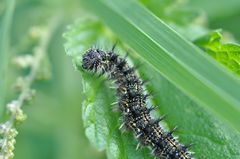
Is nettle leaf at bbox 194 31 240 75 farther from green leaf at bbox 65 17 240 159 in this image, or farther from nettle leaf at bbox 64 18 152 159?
nettle leaf at bbox 64 18 152 159

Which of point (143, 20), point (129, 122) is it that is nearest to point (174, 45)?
point (143, 20)

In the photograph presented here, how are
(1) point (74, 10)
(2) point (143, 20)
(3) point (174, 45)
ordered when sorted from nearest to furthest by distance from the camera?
(3) point (174, 45), (2) point (143, 20), (1) point (74, 10)

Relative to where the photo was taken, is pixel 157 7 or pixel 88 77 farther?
pixel 157 7

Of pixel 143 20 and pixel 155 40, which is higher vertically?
→ pixel 143 20

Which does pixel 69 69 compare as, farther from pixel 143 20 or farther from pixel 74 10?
pixel 143 20

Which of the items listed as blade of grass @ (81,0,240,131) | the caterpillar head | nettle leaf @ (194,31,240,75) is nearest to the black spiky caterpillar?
the caterpillar head

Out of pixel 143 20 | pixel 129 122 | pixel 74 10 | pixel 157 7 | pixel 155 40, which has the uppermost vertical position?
pixel 74 10

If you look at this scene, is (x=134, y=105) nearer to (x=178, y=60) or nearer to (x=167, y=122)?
(x=167, y=122)

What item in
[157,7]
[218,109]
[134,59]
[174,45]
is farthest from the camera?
[157,7]
